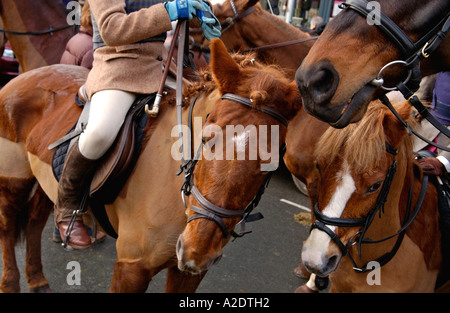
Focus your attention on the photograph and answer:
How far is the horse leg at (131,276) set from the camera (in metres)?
2.20

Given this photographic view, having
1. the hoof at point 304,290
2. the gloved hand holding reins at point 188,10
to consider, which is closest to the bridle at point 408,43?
the gloved hand holding reins at point 188,10

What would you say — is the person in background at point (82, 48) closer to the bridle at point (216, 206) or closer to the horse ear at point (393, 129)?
the bridle at point (216, 206)

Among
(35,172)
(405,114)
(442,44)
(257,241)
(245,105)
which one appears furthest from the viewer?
(257,241)

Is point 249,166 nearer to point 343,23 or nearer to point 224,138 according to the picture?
point 224,138

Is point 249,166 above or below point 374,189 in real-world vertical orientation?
above

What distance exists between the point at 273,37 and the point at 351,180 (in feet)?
9.44

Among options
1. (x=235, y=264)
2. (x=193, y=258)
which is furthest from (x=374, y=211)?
(x=235, y=264)

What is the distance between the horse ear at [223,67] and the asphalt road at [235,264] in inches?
90.3


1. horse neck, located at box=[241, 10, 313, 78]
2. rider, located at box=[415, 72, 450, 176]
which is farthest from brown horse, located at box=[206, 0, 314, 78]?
rider, located at box=[415, 72, 450, 176]

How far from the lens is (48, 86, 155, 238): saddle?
224 centimetres

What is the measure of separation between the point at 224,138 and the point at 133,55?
95cm

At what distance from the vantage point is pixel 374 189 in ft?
6.47

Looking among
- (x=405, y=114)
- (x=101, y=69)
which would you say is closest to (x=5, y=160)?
(x=101, y=69)

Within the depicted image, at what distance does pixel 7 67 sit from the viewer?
933 cm
